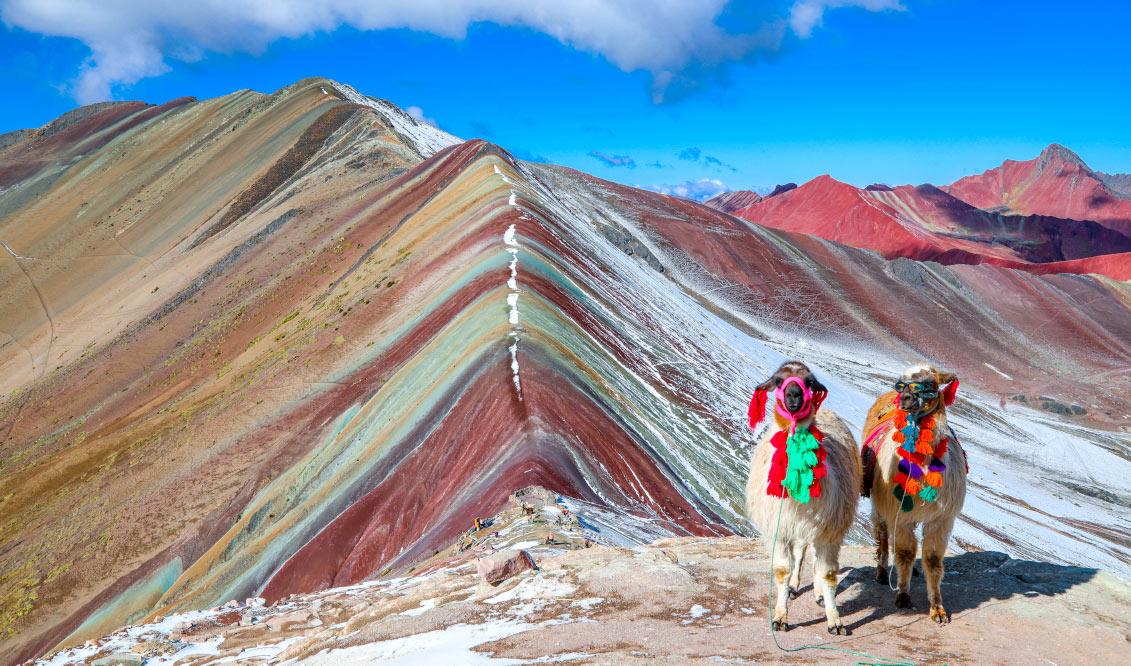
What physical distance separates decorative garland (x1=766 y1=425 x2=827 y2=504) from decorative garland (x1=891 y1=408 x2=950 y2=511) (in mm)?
741

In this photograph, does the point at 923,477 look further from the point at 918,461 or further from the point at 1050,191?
the point at 1050,191

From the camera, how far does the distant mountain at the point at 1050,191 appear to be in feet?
388

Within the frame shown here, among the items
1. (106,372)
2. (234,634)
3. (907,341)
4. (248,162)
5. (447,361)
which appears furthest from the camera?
(248,162)

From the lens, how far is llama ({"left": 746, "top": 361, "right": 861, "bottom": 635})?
19.6 ft

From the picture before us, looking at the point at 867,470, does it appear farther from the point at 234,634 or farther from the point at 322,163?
the point at 322,163

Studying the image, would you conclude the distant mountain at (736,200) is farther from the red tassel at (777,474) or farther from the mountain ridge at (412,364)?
the red tassel at (777,474)

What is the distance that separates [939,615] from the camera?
5930 millimetres

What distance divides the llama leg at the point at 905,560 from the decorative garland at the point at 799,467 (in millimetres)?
880

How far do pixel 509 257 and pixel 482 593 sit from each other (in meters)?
15.1

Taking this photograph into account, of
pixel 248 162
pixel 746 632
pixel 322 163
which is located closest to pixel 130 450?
pixel 746 632

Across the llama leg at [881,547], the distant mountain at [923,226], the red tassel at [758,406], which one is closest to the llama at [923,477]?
the llama leg at [881,547]

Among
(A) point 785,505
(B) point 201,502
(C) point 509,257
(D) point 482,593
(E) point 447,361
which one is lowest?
(B) point 201,502

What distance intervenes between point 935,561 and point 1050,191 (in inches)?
5540

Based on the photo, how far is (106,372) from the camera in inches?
1348
